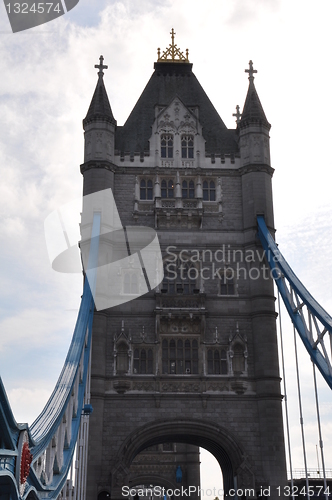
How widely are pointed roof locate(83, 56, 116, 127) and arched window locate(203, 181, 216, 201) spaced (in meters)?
5.44

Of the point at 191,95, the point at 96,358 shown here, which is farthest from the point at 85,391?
the point at 191,95

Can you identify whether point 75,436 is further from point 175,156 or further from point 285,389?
point 175,156

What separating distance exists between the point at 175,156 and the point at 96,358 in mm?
10571

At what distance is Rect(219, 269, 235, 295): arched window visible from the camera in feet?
98.0

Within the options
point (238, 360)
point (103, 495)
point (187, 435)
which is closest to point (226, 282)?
point (238, 360)

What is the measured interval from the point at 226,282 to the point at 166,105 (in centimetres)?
981

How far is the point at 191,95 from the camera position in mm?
35562

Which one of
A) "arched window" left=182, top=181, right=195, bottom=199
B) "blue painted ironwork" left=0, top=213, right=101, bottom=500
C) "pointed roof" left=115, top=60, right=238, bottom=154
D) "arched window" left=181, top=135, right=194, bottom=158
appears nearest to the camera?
"blue painted ironwork" left=0, top=213, right=101, bottom=500

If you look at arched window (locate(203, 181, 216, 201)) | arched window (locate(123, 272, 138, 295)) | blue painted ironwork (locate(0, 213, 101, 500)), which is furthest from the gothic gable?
arched window (locate(123, 272, 138, 295))

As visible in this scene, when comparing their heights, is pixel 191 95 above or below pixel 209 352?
above

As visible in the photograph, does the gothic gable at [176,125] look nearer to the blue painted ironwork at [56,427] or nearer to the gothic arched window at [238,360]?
the blue painted ironwork at [56,427]

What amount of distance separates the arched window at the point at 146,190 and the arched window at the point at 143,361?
7.35 m

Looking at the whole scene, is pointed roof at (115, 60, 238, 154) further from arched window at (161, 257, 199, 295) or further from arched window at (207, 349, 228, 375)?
arched window at (207, 349, 228, 375)

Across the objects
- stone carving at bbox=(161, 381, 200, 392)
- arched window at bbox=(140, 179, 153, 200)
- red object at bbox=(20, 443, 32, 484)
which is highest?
arched window at bbox=(140, 179, 153, 200)
